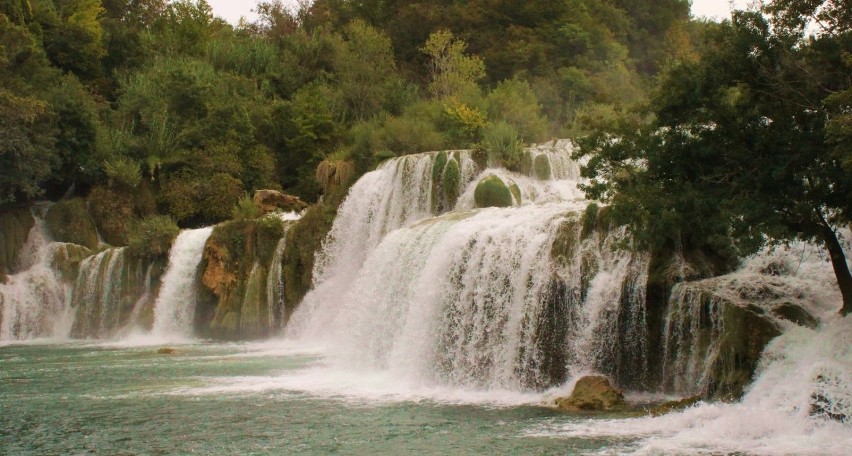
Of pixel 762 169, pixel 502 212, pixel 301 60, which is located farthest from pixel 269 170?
pixel 762 169

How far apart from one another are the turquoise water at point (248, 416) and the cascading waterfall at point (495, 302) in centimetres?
95

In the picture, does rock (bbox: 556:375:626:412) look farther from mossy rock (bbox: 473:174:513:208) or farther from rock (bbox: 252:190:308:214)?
rock (bbox: 252:190:308:214)

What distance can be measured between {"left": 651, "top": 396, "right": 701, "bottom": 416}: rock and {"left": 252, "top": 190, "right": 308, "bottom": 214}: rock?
2174cm

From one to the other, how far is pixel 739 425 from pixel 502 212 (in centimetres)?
898

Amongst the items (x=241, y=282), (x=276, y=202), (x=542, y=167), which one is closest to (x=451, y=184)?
(x=542, y=167)

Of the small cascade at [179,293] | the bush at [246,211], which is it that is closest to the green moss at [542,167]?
the bush at [246,211]

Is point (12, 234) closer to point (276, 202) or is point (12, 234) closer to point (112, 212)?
point (112, 212)

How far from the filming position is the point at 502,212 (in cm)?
2044

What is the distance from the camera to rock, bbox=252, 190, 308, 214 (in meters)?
34.0

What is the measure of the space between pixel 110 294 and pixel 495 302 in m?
18.6

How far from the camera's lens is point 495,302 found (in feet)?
58.1

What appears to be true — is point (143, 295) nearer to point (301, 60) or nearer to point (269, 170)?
point (269, 170)

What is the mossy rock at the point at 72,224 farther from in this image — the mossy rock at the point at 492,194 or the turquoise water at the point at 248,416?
the mossy rock at the point at 492,194

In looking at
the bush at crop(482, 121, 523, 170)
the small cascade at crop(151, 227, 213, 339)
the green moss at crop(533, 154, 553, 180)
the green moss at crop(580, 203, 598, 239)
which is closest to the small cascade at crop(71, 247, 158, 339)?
the small cascade at crop(151, 227, 213, 339)
